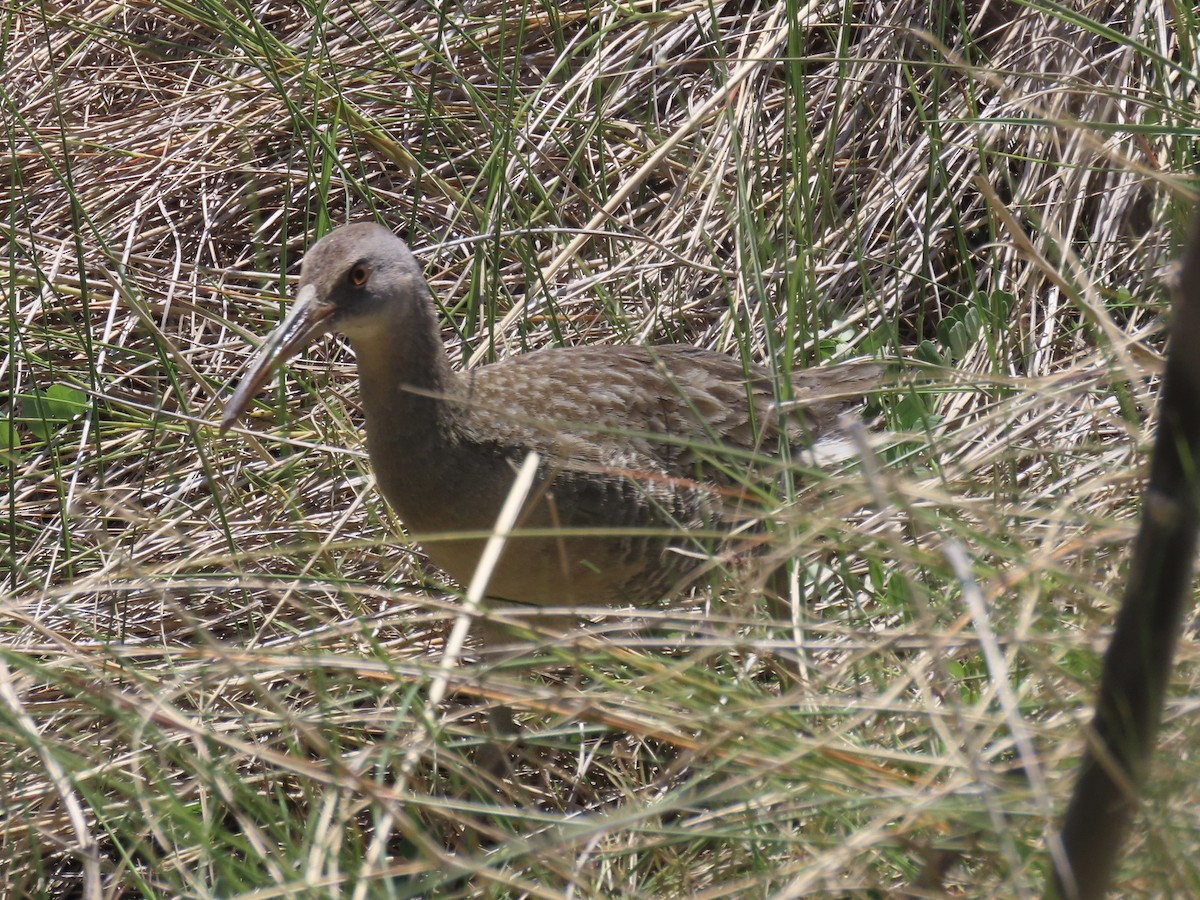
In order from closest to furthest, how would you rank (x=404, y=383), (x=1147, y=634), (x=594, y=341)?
1. (x=1147, y=634)
2. (x=404, y=383)
3. (x=594, y=341)

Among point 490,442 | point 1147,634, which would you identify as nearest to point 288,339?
point 490,442

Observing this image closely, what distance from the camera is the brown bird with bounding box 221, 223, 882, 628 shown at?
3057 mm

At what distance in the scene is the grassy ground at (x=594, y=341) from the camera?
1.81m

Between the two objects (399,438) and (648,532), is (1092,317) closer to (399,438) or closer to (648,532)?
(648,532)

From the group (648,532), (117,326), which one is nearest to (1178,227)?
(648,532)

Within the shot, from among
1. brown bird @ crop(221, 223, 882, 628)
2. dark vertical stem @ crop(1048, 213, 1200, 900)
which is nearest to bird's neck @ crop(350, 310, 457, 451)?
brown bird @ crop(221, 223, 882, 628)

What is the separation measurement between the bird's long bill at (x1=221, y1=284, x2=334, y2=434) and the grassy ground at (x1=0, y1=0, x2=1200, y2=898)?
37 centimetres

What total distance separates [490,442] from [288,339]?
0.52 metres

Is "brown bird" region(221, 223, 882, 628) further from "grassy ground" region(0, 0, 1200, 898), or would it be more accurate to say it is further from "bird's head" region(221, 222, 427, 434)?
"grassy ground" region(0, 0, 1200, 898)

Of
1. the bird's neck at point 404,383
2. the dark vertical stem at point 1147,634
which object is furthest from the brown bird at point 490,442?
the dark vertical stem at point 1147,634

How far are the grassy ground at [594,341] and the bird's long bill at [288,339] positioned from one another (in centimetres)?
37

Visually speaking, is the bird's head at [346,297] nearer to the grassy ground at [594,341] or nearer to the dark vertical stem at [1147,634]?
the grassy ground at [594,341]

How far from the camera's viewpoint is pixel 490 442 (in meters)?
3.17

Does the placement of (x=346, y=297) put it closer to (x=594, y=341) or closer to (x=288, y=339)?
(x=288, y=339)
